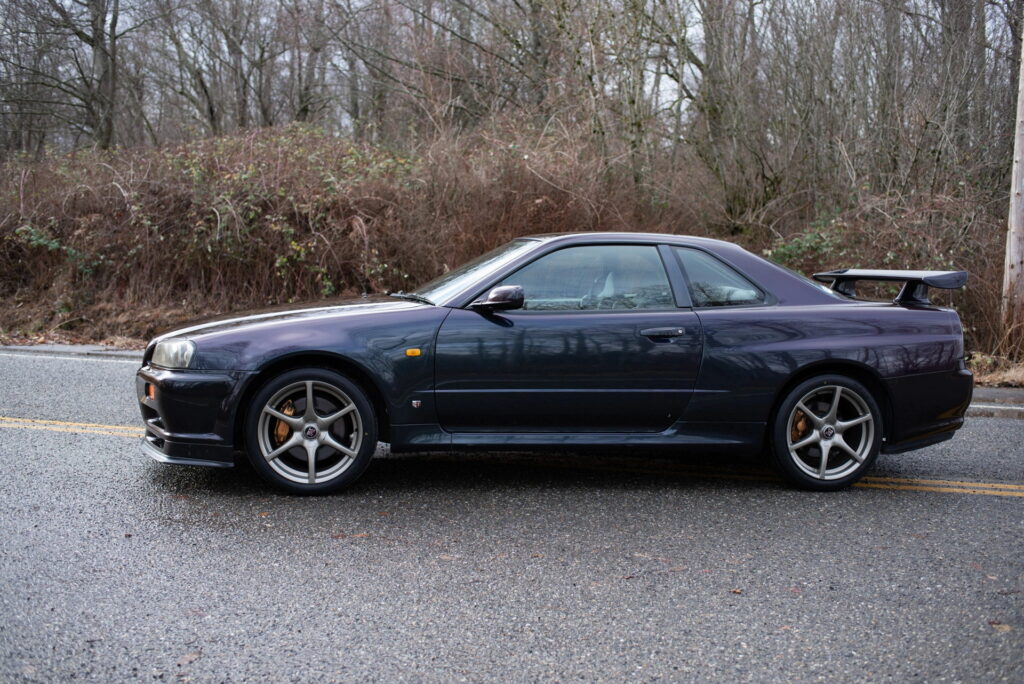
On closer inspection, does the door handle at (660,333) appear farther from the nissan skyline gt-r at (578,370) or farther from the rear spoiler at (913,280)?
the rear spoiler at (913,280)

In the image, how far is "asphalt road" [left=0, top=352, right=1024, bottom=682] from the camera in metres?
3.30

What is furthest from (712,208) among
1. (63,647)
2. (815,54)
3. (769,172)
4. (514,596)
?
(63,647)

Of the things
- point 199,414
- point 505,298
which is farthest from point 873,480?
point 199,414

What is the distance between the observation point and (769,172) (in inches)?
649

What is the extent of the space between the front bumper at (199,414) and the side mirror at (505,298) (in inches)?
54.0

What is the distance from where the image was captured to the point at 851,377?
18.2ft

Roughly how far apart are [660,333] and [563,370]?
60 centimetres

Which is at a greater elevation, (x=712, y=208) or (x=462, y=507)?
(x=712, y=208)

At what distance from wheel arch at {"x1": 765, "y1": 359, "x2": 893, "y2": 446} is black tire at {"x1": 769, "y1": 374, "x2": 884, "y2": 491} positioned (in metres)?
0.04

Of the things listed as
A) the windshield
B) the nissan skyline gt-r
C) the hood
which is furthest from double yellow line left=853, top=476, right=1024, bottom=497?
the hood

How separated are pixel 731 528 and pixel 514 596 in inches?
56.3

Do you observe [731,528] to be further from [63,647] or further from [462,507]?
[63,647]

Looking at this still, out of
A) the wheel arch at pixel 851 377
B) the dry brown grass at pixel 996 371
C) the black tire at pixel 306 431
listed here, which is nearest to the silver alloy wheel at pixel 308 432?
the black tire at pixel 306 431

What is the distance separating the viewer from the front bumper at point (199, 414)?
5.00m
